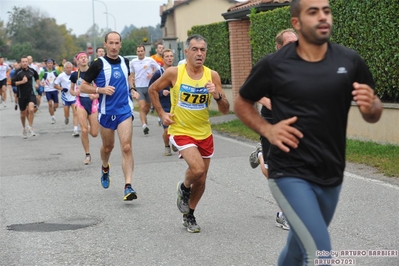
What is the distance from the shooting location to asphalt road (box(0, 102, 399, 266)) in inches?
271

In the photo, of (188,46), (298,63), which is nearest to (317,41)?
(298,63)

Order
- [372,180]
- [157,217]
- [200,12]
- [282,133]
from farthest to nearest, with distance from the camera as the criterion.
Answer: [200,12] → [372,180] → [157,217] → [282,133]

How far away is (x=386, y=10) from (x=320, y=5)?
8.84m

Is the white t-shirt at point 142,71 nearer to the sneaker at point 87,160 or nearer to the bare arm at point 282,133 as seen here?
the sneaker at point 87,160

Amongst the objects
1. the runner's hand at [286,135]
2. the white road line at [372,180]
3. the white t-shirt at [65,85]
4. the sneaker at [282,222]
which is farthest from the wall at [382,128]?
the runner's hand at [286,135]

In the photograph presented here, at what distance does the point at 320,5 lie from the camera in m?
4.26

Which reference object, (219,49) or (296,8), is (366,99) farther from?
(219,49)

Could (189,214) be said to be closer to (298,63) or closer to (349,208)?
(349,208)

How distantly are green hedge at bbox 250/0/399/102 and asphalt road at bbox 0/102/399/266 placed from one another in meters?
2.68

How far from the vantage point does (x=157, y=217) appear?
8562mm

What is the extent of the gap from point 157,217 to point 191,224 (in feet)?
2.93

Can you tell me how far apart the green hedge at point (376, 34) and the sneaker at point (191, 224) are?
6149 mm

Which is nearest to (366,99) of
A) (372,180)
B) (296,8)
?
(296,8)

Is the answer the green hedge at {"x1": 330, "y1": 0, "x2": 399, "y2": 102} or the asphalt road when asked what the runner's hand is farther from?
the green hedge at {"x1": 330, "y1": 0, "x2": 399, "y2": 102}
